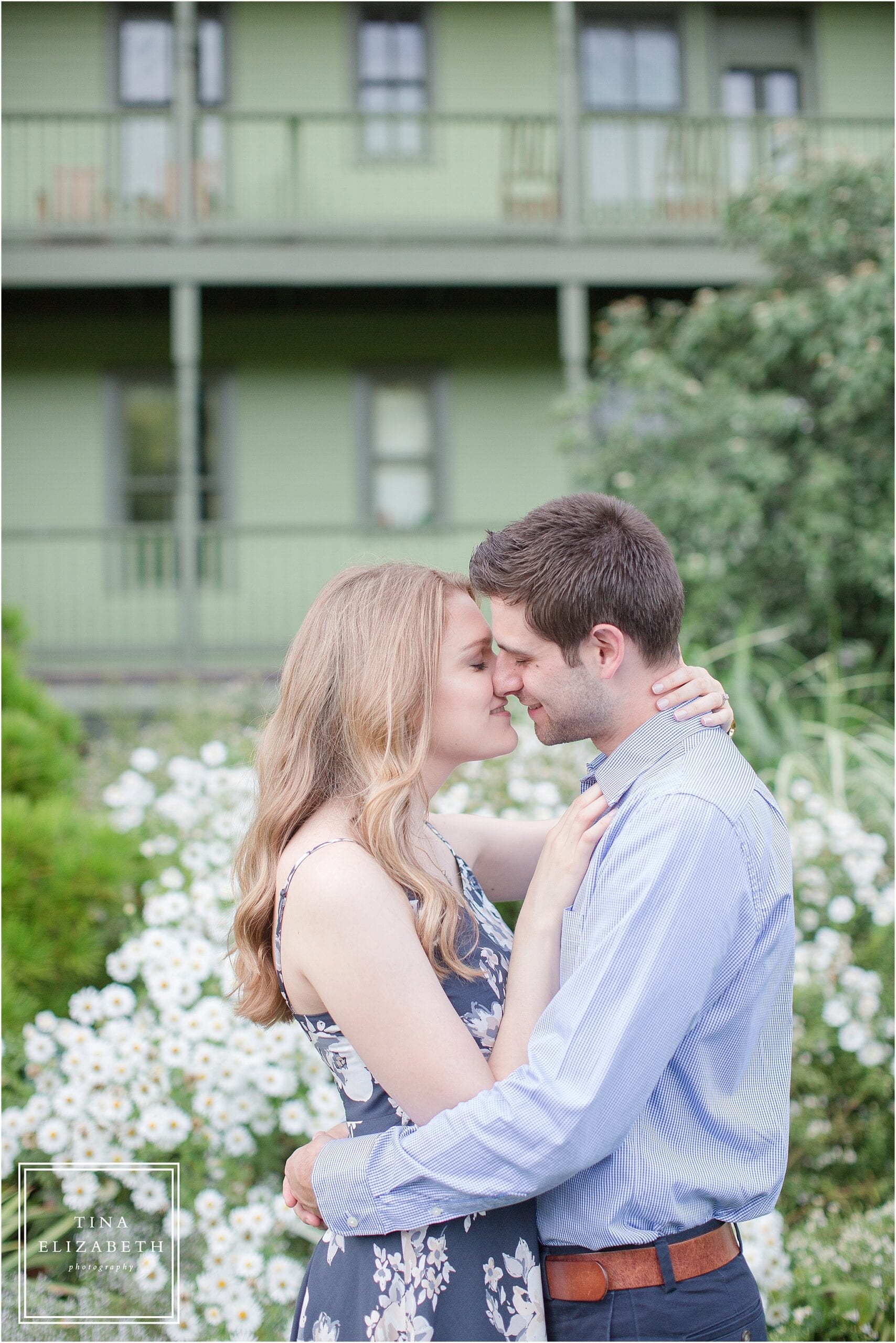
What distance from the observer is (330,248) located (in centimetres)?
1040

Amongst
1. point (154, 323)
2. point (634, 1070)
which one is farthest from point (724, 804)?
point (154, 323)

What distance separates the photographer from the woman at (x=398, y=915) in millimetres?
1687

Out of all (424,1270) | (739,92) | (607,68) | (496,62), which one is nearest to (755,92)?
(739,92)

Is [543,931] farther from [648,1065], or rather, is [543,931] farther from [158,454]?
[158,454]

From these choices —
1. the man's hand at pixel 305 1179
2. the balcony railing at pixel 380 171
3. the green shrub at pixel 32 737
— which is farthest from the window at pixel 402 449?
the man's hand at pixel 305 1179

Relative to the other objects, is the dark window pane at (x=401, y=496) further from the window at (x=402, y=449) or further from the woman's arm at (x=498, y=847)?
the woman's arm at (x=498, y=847)

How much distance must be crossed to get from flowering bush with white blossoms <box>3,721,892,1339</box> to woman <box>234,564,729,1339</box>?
0.88 meters

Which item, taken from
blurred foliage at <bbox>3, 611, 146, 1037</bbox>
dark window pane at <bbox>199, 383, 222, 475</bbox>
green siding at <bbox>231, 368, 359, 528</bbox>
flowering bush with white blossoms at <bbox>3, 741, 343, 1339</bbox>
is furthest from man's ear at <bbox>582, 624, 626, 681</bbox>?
dark window pane at <bbox>199, 383, 222, 475</bbox>

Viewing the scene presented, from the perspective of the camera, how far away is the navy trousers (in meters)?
1.61

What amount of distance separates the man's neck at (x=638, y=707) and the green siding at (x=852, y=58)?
12.1m

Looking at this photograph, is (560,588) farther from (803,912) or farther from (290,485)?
(290,485)

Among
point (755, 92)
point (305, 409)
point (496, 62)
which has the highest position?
point (496, 62)

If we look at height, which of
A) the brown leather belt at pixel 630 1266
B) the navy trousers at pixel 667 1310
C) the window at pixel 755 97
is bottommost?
the navy trousers at pixel 667 1310

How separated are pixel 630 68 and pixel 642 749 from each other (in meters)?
12.0
